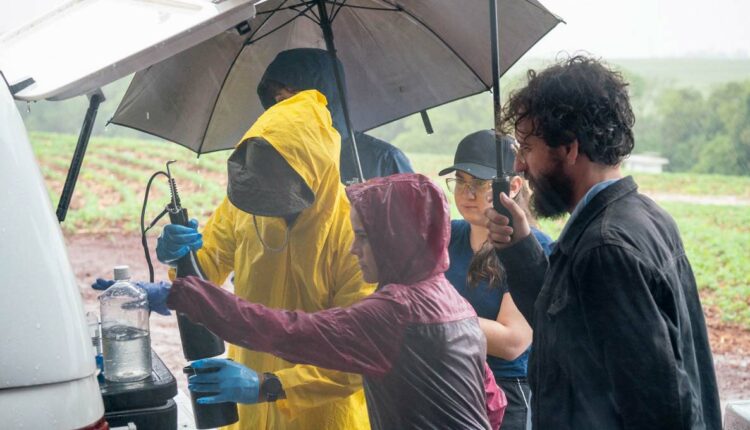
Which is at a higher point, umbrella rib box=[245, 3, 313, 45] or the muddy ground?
umbrella rib box=[245, 3, 313, 45]

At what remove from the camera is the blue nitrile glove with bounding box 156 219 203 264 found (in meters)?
2.25

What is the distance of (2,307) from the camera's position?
172cm

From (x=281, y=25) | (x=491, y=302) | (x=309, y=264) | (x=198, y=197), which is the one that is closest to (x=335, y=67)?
(x=281, y=25)

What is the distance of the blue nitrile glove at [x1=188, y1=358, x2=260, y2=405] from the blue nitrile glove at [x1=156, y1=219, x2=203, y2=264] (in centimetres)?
25

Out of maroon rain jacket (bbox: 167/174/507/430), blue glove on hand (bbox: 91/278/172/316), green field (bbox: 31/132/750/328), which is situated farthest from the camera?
green field (bbox: 31/132/750/328)

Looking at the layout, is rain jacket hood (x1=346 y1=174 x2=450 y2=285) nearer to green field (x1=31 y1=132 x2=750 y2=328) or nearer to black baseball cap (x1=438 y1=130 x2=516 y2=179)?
black baseball cap (x1=438 y1=130 x2=516 y2=179)

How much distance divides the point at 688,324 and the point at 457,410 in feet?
1.98

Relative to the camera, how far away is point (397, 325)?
2270 millimetres

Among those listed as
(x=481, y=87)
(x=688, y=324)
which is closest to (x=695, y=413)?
(x=688, y=324)

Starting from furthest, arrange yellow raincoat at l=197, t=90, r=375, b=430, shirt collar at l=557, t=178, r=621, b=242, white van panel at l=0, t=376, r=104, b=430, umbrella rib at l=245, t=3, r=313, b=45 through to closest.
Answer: umbrella rib at l=245, t=3, r=313, b=45
yellow raincoat at l=197, t=90, r=375, b=430
shirt collar at l=557, t=178, r=621, b=242
white van panel at l=0, t=376, r=104, b=430

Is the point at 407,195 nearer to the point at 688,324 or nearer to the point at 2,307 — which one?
the point at 688,324

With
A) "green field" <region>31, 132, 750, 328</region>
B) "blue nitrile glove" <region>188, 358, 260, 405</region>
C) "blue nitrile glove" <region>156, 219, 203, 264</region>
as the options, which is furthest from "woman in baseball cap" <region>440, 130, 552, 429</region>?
"green field" <region>31, 132, 750, 328</region>

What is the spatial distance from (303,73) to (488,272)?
83 centimetres

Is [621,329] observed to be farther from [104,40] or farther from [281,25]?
[281,25]
